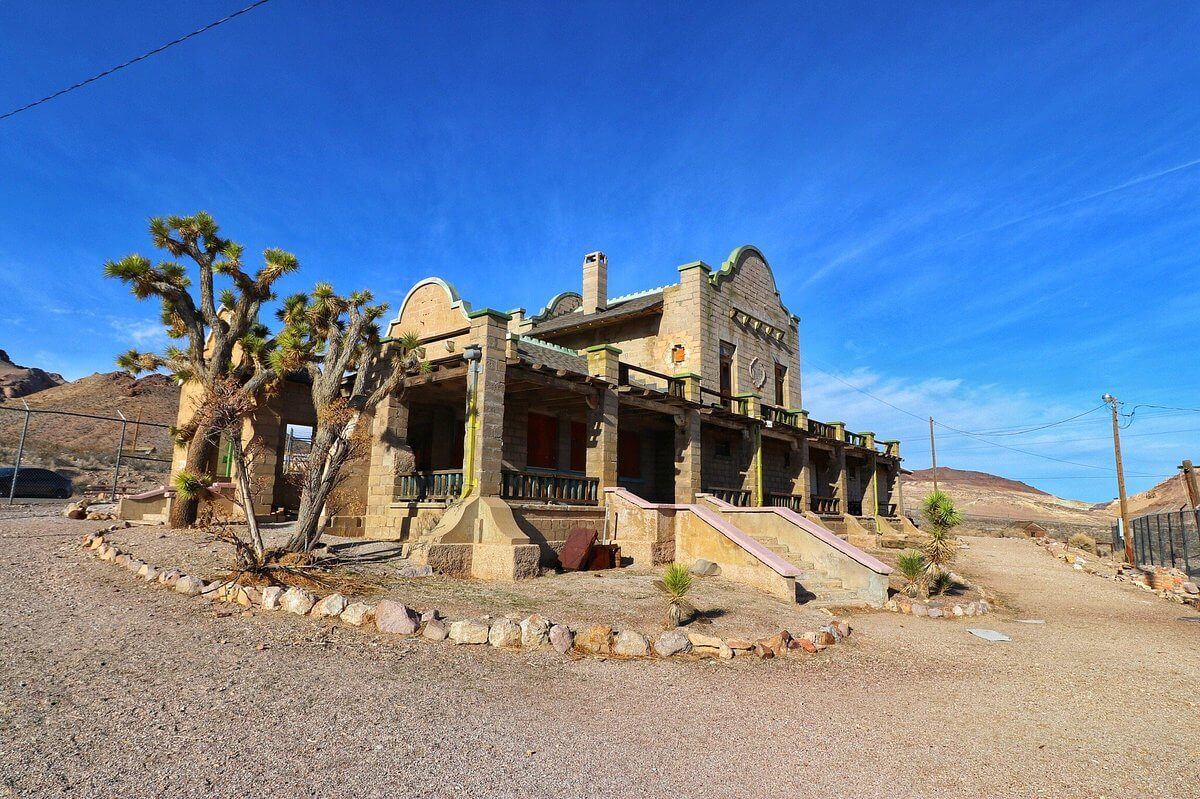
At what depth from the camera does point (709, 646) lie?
7.51 meters

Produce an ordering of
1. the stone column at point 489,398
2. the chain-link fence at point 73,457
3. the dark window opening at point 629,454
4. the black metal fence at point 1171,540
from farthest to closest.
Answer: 1. the dark window opening at point 629,454
2. the chain-link fence at point 73,457
3. the black metal fence at point 1171,540
4. the stone column at point 489,398

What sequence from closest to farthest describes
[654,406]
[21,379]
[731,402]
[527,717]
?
[527,717], [654,406], [731,402], [21,379]

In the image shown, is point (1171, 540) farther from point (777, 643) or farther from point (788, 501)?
point (777, 643)

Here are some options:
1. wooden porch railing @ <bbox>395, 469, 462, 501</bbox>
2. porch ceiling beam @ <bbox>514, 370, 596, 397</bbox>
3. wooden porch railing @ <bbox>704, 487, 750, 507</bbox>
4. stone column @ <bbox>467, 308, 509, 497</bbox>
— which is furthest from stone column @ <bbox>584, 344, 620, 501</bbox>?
wooden porch railing @ <bbox>704, 487, 750, 507</bbox>

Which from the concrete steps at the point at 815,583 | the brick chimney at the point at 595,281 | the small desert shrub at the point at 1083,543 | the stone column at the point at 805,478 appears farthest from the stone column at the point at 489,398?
the small desert shrub at the point at 1083,543

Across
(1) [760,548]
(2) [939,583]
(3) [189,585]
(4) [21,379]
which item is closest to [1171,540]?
(2) [939,583]

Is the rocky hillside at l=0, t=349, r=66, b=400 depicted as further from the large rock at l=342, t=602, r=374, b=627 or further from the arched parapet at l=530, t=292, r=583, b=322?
the large rock at l=342, t=602, r=374, b=627

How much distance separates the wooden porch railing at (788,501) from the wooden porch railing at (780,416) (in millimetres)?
2657

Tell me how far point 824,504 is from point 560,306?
564 inches

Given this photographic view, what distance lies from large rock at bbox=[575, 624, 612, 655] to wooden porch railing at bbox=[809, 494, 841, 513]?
1982 centimetres

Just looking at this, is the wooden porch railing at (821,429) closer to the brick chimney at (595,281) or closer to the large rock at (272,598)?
the brick chimney at (595,281)

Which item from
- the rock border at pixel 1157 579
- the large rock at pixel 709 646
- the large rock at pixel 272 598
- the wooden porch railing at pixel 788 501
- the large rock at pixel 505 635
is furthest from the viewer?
the wooden porch railing at pixel 788 501

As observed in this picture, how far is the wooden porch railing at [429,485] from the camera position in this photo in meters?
13.8

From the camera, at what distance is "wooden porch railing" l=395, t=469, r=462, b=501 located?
13.8 m
